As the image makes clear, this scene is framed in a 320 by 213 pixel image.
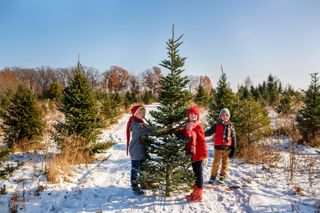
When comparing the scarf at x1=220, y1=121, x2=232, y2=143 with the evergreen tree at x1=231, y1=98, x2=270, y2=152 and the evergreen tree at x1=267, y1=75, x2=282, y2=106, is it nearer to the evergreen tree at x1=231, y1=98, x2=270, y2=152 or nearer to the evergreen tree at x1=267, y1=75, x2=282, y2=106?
the evergreen tree at x1=231, y1=98, x2=270, y2=152

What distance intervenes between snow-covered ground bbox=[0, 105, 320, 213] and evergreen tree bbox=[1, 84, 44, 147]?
8.92 ft

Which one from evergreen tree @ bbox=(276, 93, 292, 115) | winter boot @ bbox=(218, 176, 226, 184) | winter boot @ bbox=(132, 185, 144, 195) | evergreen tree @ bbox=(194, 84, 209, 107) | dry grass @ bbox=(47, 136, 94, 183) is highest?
evergreen tree @ bbox=(194, 84, 209, 107)

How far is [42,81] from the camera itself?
9488cm

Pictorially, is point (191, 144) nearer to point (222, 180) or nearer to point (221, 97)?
point (222, 180)

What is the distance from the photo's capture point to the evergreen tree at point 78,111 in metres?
8.59

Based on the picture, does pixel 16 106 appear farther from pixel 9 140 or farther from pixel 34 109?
pixel 9 140

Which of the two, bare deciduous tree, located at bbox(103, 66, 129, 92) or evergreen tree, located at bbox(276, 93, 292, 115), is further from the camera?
bare deciduous tree, located at bbox(103, 66, 129, 92)

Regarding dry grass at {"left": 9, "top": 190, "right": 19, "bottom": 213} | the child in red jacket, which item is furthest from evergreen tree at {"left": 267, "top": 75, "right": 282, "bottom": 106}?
dry grass at {"left": 9, "top": 190, "right": 19, "bottom": 213}

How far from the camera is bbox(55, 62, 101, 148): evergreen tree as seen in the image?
8594 mm

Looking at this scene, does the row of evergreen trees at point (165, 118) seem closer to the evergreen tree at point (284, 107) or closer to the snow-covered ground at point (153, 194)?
the snow-covered ground at point (153, 194)

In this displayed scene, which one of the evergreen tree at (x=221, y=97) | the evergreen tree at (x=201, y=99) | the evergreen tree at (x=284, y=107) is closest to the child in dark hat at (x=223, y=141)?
the evergreen tree at (x=221, y=97)

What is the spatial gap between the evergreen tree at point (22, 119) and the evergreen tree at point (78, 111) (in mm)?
1786

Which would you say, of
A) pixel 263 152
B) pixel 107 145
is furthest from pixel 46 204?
pixel 263 152

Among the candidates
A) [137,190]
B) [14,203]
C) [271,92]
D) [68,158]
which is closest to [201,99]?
[271,92]
